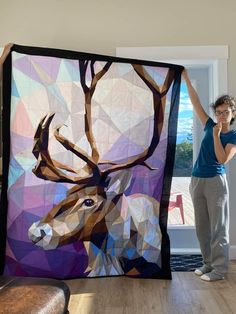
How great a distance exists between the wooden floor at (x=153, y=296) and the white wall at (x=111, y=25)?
70.4 inches

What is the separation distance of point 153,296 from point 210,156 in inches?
45.7

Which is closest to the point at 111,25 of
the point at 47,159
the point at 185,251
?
the point at 47,159

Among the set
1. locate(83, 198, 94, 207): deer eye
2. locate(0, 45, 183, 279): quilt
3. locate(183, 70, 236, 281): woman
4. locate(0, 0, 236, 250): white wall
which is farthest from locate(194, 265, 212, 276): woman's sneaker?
locate(0, 0, 236, 250): white wall

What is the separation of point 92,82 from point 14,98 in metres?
0.62

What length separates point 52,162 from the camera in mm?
2842

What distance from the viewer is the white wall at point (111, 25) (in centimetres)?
342

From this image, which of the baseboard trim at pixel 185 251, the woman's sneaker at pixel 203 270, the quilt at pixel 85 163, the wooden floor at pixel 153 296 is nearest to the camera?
the wooden floor at pixel 153 296

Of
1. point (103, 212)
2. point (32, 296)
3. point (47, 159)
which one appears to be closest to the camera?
point (32, 296)

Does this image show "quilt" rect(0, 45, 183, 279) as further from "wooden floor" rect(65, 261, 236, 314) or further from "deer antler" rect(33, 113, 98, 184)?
"wooden floor" rect(65, 261, 236, 314)

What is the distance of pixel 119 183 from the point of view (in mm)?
2953

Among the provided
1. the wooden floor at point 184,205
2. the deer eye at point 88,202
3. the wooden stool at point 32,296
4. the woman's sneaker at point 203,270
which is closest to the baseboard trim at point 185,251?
the wooden floor at point 184,205

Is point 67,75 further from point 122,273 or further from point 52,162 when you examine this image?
point 122,273

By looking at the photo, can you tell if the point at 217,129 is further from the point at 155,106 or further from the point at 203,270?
the point at 203,270

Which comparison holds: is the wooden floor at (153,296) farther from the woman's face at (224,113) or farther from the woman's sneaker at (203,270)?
the woman's face at (224,113)
